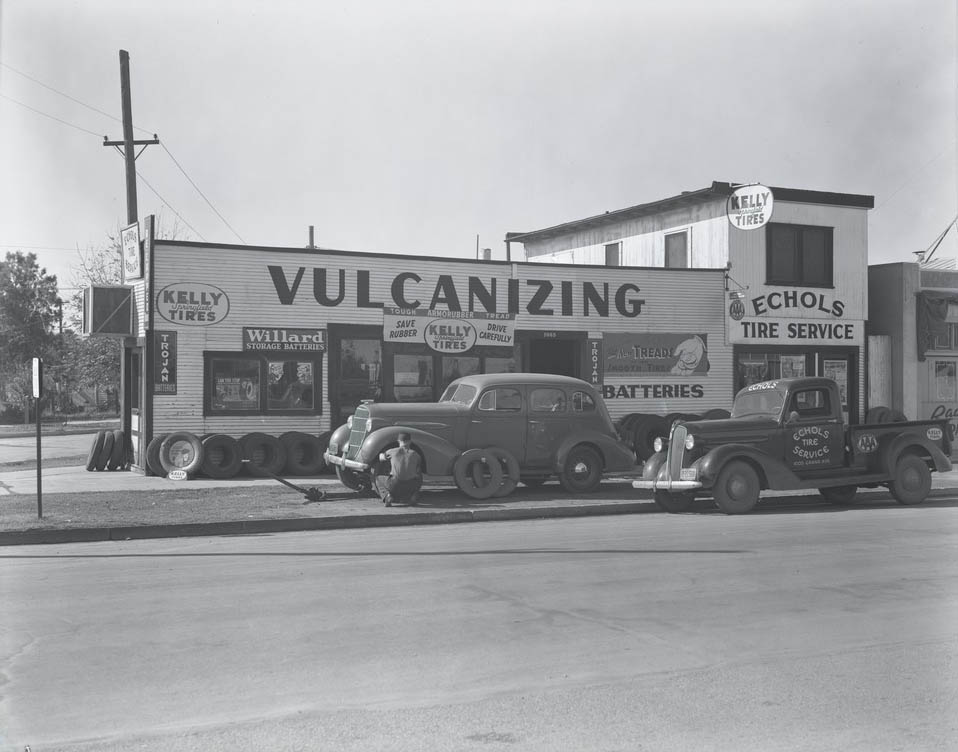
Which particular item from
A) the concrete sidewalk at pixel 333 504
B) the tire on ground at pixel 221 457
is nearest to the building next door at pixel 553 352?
the concrete sidewalk at pixel 333 504

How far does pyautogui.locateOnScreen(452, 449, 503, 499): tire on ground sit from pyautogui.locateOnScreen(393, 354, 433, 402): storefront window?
19.9 feet

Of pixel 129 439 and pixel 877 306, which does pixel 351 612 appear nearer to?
pixel 129 439

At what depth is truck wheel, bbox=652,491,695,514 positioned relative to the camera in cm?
1502

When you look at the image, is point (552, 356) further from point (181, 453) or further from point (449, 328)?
point (181, 453)

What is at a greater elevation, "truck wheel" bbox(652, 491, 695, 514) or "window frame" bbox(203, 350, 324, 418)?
"window frame" bbox(203, 350, 324, 418)

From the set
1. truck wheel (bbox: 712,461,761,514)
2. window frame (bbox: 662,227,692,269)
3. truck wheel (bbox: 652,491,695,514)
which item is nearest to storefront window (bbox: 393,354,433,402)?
window frame (bbox: 662,227,692,269)

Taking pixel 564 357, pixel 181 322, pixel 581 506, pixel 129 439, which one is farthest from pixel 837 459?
pixel 129 439

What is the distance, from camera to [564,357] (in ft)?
79.6

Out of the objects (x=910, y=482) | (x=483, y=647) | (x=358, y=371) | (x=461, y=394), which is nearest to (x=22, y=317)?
(x=358, y=371)

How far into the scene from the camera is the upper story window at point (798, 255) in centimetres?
2447

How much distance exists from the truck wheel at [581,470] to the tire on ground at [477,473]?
1436 millimetres

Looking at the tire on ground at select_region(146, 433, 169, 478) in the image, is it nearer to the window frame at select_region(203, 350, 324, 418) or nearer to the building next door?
the window frame at select_region(203, 350, 324, 418)

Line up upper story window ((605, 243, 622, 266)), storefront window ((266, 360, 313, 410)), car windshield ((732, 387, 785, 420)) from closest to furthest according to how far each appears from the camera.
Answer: car windshield ((732, 387, 785, 420))
storefront window ((266, 360, 313, 410))
upper story window ((605, 243, 622, 266))

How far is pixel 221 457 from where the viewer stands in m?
19.0
